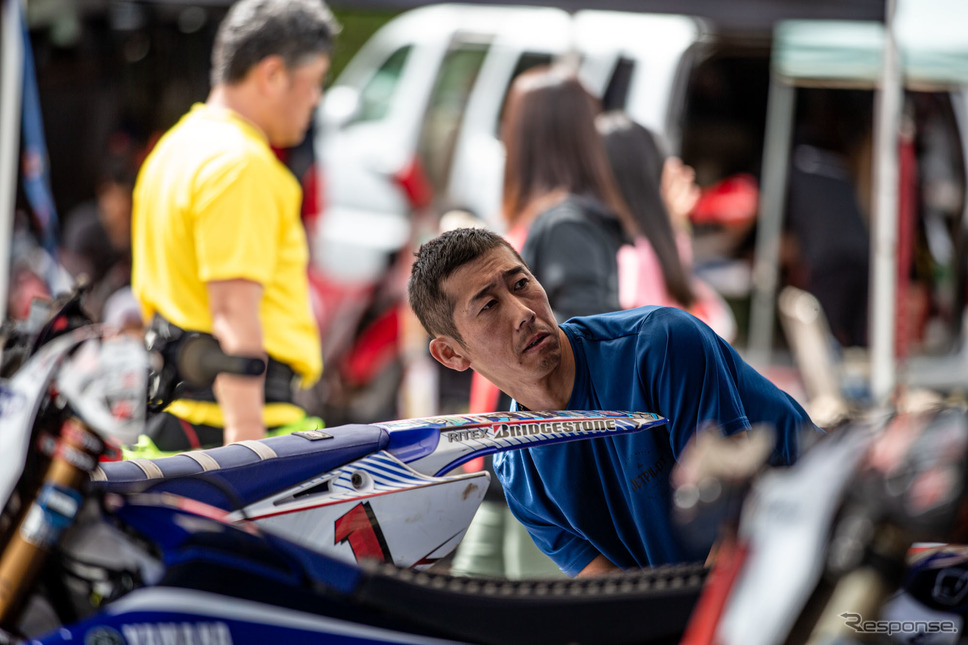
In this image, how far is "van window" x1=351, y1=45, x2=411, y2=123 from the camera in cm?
646

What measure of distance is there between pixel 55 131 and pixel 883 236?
560 centimetres

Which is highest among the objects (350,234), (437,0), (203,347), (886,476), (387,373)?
(886,476)

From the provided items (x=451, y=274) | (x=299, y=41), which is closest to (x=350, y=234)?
(x=299, y=41)

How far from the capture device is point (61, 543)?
121 centimetres

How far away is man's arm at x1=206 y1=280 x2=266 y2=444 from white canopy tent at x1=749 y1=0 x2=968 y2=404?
93.2 inches

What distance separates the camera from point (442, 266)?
1.83 meters

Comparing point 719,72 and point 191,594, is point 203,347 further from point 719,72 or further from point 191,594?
point 719,72

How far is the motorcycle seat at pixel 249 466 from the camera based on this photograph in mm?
1529

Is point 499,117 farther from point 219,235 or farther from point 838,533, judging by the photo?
point 838,533

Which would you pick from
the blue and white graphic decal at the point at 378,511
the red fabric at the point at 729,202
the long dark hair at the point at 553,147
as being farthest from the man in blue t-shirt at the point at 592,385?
the red fabric at the point at 729,202

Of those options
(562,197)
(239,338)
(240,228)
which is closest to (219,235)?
(240,228)

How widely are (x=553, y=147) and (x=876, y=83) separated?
151 inches

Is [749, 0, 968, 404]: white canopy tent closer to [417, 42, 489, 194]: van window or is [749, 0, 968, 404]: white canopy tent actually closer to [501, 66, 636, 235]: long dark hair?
[501, 66, 636, 235]: long dark hair

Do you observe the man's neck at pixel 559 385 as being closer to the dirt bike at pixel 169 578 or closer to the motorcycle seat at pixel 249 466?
the motorcycle seat at pixel 249 466
